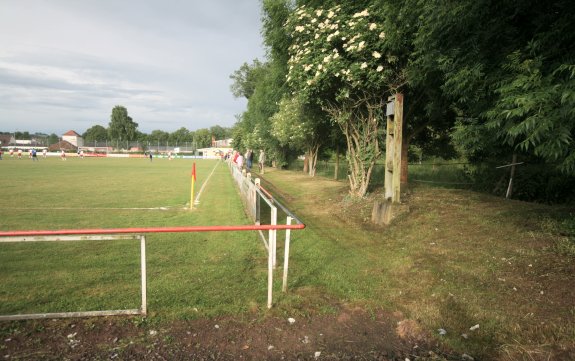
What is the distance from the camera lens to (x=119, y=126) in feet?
410

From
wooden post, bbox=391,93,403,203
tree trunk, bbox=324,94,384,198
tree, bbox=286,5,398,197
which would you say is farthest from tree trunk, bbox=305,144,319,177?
wooden post, bbox=391,93,403,203

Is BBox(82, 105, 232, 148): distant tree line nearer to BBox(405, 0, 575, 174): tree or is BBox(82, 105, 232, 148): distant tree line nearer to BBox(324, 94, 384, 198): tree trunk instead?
BBox(324, 94, 384, 198): tree trunk

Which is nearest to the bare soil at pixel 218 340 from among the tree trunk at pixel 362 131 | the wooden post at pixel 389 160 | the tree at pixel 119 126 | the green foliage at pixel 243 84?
the wooden post at pixel 389 160

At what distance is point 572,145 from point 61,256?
7.54m

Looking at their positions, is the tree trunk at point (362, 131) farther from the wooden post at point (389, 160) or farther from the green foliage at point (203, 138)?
the green foliage at point (203, 138)

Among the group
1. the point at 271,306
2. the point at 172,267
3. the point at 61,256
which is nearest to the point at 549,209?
the point at 271,306

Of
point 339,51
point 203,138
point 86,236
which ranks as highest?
point 203,138

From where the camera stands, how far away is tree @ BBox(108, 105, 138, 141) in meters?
125

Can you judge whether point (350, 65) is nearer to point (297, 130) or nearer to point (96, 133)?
point (297, 130)

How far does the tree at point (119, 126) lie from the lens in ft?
409

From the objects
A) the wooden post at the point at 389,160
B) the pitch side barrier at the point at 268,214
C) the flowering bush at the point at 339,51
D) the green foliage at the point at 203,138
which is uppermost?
the green foliage at the point at 203,138

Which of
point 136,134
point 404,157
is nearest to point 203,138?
point 136,134

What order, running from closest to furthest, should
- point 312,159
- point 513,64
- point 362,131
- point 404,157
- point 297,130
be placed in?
point 513,64
point 362,131
point 404,157
point 297,130
point 312,159

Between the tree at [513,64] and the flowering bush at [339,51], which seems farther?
the flowering bush at [339,51]
